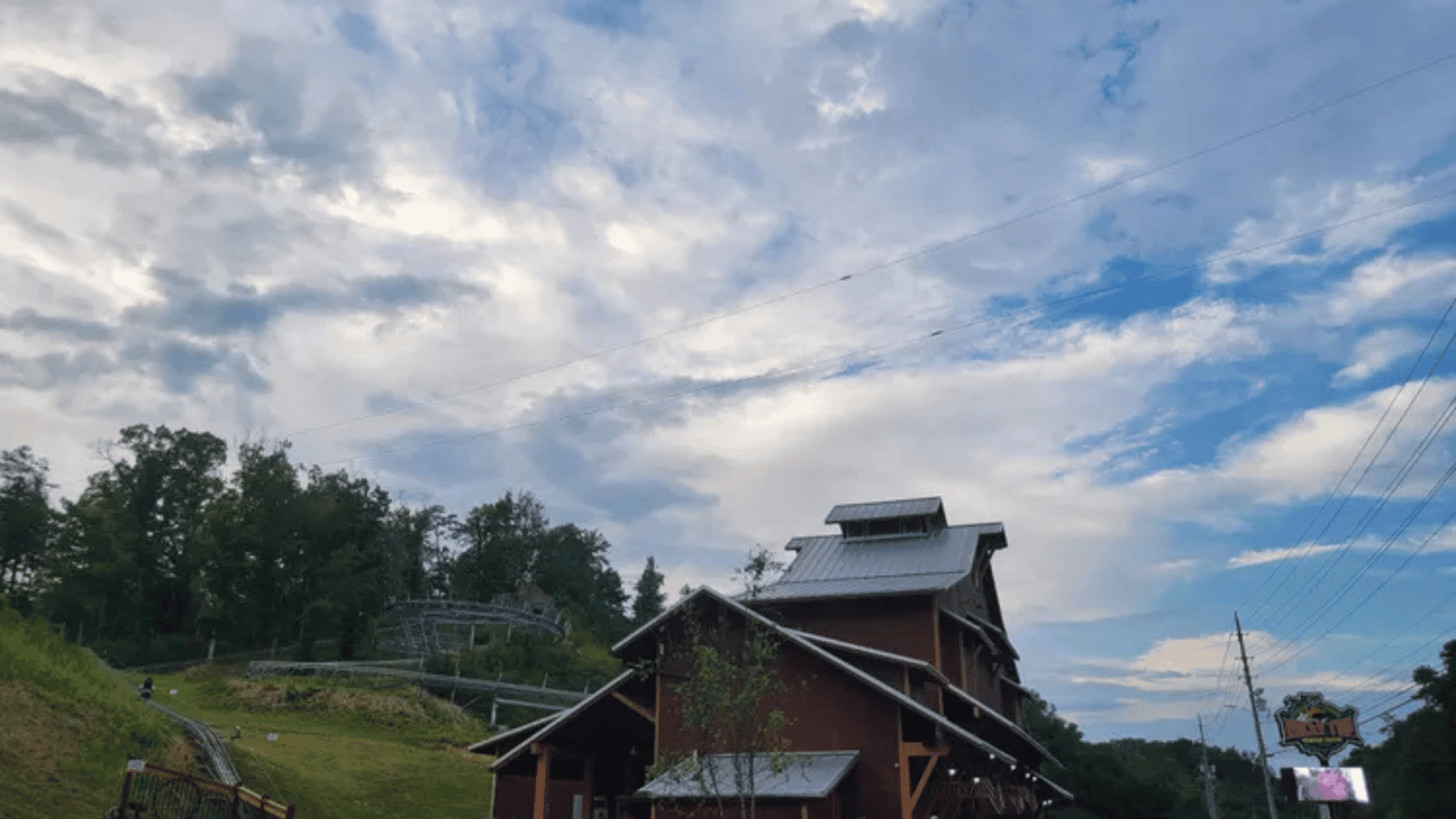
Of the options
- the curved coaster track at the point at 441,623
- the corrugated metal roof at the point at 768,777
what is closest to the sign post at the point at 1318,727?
the corrugated metal roof at the point at 768,777

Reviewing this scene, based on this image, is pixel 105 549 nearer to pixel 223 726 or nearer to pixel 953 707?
pixel 223 726

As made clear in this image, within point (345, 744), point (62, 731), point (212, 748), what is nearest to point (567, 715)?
point (212, 748)

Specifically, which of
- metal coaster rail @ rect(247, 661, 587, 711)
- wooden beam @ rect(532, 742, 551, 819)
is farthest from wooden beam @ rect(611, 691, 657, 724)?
metal coaster rail @ rect(247, 661, 587, 711)

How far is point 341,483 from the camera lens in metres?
72.2

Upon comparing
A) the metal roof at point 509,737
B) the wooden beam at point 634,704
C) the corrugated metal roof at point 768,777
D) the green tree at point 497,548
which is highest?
the green tree at point 497,548

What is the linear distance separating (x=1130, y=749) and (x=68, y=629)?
348 ft

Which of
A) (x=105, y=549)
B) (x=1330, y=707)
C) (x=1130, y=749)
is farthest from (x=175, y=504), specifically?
(x=1130, y=749)

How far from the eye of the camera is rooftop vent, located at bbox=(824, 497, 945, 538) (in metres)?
40.8

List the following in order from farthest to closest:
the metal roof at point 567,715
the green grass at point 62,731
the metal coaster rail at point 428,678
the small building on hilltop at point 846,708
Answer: the metal coaster rail at point 428,678 < the metal roof at point 567,715 < the small building on hilltop at point 846,708 < the green grass at point 62,731

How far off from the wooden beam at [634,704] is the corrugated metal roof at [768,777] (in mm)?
3570

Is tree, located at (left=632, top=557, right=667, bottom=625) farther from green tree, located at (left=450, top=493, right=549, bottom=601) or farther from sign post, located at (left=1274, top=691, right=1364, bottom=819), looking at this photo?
sign post, located at (left=1274, top=691, right=1364, bottom=819)

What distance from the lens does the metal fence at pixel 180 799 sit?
2048cm

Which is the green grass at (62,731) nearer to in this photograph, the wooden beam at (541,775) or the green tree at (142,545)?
the wooden beam at (541,775)

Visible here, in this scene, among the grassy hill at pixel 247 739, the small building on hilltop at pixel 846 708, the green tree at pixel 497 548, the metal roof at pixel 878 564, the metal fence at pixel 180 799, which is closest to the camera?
the metal fence at pixel 180 799
